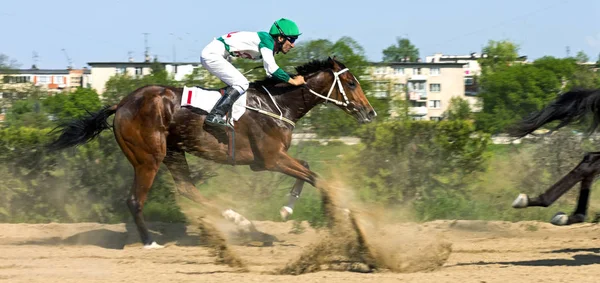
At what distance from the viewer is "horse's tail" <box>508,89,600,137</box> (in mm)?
7660

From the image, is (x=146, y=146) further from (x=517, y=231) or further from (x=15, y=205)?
(x=517, y=231)

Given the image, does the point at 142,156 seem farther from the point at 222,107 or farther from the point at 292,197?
the point at 292,197

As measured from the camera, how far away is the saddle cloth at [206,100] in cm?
823

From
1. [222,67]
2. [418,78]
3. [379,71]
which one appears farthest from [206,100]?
[418,78]

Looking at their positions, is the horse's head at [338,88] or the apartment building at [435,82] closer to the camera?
the horse's head at [338,88]

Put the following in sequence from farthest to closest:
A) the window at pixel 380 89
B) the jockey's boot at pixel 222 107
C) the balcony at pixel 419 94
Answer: the balcony at pixel 419 94 < the window at pixel 380 89 < the jockey's boot at pixel 222 107

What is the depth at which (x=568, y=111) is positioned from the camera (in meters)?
7.76

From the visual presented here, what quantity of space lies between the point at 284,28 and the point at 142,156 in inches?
78.6

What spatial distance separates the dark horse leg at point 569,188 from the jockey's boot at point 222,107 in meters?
2.96

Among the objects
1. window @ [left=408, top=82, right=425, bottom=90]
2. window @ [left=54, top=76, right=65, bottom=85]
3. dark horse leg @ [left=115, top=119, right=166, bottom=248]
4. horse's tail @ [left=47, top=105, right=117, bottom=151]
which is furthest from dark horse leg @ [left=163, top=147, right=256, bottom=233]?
window @ [left=54, top=76, right=65, bottom=85]

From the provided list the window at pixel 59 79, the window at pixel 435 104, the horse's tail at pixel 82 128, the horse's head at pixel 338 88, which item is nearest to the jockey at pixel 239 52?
the horse's head at pixel 338 88

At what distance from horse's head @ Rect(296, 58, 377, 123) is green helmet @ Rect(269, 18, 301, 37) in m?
0.64

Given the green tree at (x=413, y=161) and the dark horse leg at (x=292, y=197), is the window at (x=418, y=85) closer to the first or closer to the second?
the green tree at (x=413, y=161)

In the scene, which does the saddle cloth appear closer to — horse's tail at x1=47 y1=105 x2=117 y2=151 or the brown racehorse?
the brown racehorse
